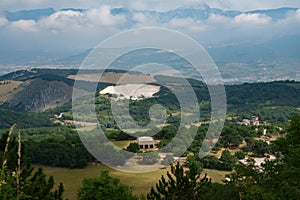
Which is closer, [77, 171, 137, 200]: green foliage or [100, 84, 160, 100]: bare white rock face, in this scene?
[77, 171, 137, 200]: green foliage

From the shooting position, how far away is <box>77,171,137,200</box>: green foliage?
71.5ft

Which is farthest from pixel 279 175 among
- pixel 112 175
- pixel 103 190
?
pixel 112 175

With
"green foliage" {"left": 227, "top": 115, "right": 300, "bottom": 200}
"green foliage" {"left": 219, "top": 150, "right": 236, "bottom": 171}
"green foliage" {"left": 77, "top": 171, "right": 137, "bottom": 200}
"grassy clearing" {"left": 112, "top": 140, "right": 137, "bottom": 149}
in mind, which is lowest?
"green foliage" {"left": 219, "top": 150, "right": 236, "bottom": 171}

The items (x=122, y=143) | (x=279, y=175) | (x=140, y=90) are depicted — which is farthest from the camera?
(x=140, y=90)

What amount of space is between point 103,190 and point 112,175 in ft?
70.5

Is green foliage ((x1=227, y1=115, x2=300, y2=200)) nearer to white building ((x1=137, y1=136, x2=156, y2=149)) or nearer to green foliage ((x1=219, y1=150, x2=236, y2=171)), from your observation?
green foliage ((x1=219, y1=150, x2=236, y2=171))

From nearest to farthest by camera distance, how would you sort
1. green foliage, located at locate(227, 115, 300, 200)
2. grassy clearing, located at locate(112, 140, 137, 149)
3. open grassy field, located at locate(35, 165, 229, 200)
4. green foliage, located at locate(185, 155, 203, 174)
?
1. green foliage, located at locate(227, 115, 300, 200)
2. open grassy field, located at locate(35, 165, 229, 200)
3. green foliage, located at locate(185, 155, 203, 174)
4. grassy clearing, located at locate(112, 140, 137, 149)

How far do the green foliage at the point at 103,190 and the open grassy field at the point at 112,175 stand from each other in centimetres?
1368

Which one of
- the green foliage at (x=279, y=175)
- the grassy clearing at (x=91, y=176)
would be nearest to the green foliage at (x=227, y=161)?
the grassy clearing at (x=91, y=176)

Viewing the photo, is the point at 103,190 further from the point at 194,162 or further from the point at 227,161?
the point at 227,161

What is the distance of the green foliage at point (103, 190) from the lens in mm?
21781

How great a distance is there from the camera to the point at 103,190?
21688 mm

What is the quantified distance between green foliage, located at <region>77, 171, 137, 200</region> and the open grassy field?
Result: 13682 millimetres

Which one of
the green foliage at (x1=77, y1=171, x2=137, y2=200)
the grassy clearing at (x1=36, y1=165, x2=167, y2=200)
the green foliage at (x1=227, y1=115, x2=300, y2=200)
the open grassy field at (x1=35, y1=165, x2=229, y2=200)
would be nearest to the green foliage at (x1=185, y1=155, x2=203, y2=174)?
the open grassy field at (x1=35, y1=165, x2=229, y2=200)
